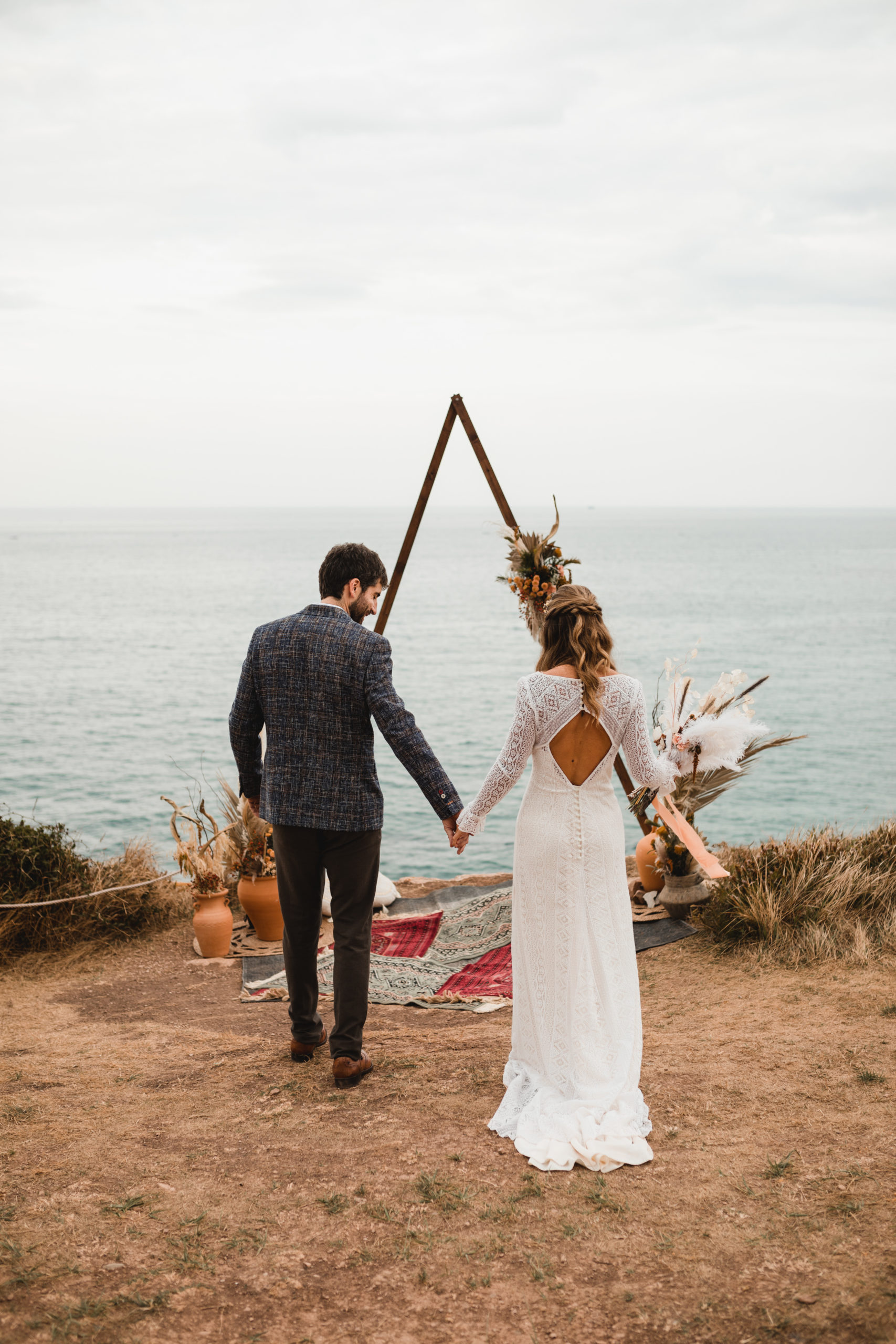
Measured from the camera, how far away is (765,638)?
161ft

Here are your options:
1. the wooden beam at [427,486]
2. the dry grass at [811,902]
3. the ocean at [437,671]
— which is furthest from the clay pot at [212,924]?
the ocean at [437,671]

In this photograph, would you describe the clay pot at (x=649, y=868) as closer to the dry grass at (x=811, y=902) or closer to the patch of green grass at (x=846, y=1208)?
the dry grass at (x=811, y=902)

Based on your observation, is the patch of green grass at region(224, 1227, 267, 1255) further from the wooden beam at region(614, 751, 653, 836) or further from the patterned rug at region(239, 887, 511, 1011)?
the wooden beam at region(614, 751, 653, 836)

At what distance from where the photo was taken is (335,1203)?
129 inches

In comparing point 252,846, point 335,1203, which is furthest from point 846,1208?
point 252,846

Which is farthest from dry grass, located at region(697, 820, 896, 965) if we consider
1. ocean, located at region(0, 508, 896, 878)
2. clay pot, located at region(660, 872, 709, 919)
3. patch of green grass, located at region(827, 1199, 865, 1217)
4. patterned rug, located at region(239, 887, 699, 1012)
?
Result: patch of green grass, located at region(827, 1199, 865, 1217)

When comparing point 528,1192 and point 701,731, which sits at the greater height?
point 701,731

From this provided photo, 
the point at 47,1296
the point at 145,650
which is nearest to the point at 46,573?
the point at 145,650

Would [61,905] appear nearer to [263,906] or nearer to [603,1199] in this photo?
[263,906]

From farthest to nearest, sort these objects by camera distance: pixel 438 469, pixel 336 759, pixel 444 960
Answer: pixel 438 469 → pixel 444 960 → pixel 336 759

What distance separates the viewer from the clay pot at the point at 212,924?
6883mm

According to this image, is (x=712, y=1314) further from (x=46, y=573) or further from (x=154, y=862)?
(x=46, y=573)

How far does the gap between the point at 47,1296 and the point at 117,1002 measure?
11.3ft

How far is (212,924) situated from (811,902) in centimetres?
381
